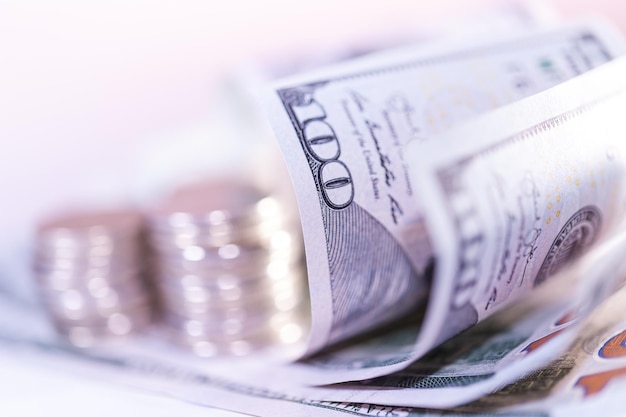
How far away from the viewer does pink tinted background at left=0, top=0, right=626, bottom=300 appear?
113cm

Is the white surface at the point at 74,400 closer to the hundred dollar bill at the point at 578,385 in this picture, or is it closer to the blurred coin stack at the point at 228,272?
the blurred coin stack at the point at 228,272

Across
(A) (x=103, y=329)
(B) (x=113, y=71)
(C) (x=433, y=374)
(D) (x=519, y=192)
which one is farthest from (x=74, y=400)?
(B) (x=113, y=71)

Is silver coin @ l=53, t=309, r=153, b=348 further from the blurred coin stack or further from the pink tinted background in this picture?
the pink tinted background

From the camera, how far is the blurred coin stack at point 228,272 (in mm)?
766

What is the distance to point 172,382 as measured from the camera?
72cm

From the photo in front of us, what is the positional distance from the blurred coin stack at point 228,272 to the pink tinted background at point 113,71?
0.35m

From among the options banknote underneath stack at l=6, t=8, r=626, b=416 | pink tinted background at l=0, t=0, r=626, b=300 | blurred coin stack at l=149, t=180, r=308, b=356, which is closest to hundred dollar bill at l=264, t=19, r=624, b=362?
banknote underneath stack at l=6, t=8, r=626, b=416

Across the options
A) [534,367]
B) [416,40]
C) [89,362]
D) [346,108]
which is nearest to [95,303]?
[89,362]

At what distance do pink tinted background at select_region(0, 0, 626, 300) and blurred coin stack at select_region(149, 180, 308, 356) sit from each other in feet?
1.14

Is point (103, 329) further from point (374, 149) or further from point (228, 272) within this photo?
point (374, 149)

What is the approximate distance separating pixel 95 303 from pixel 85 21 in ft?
1.83

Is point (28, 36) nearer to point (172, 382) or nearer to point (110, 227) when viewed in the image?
point (110, 227)

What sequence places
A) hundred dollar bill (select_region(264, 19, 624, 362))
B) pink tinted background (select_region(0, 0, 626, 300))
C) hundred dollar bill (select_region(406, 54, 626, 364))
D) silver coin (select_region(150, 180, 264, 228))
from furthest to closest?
pink tinted background (select_region(0, 0, 626, 300)) → silver coin (select_region(150, 180, 264, 228)) → hundred dollar bill (select_region(264, 19, 624, 362)) → hundred dollar bill (select_region(406, 54, 626, 364))

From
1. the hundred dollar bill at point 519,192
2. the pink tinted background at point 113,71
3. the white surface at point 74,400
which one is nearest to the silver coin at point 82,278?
the white surface at point 74,400
